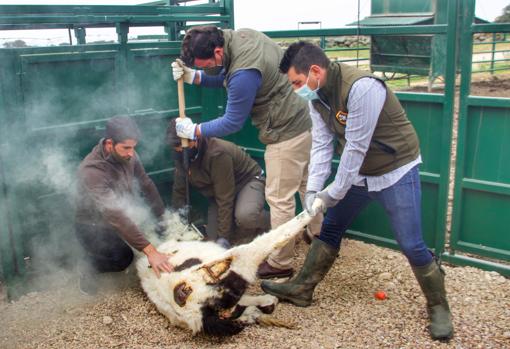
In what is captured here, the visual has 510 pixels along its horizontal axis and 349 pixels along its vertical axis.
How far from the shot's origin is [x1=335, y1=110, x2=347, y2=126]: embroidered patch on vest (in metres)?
3.13

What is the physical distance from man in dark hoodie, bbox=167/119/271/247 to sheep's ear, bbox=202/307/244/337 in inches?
41.5

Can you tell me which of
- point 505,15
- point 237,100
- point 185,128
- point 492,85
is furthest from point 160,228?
point 492,85

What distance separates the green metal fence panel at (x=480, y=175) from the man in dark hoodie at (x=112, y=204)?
2.38 m

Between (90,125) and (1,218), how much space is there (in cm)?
99

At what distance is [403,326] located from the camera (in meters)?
3.44

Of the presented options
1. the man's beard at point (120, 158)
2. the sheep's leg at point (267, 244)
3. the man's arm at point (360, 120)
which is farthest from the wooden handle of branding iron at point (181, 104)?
the man's arm at point (360, 120)

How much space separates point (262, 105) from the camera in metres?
4.03

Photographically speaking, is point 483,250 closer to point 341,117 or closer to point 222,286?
point 341,117

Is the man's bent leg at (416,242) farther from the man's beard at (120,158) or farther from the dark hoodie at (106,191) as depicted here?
the man's beard at (120,158)

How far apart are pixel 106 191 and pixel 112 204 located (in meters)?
0.11

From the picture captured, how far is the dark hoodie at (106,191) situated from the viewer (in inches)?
147

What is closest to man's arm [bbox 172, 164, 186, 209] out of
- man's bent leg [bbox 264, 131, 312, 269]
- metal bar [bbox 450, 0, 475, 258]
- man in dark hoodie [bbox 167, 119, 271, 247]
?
man in dark hoodie [bbox 167, 119, 271, 247]

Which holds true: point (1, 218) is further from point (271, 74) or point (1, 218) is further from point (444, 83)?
point (444, 83)

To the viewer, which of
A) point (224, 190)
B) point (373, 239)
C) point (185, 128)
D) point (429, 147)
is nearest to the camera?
point (185, 128)
